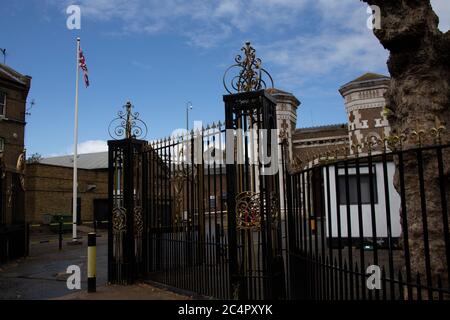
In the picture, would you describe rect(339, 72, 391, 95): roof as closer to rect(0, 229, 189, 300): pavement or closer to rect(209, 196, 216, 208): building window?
rect(209, 196, 216, 208): building window

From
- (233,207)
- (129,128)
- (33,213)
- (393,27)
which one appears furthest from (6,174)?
(33,213)

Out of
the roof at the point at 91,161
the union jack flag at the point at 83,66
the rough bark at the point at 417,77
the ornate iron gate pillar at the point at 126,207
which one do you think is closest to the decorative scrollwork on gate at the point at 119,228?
the ornate iron gate pillar at the point at 126,207

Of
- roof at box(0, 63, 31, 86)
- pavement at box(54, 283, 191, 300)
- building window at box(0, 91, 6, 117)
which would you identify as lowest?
pavement at box(54, 283, 191, 300)

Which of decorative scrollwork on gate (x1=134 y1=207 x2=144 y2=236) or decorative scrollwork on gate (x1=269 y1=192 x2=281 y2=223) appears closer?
decorative scrollwork on gate (x1=269 y1=192 x2=281 y2=223)

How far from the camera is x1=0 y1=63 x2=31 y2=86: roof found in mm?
27328

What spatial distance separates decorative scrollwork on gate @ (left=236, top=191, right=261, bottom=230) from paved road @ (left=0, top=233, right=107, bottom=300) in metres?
4.50

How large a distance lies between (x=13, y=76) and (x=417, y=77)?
27.5m

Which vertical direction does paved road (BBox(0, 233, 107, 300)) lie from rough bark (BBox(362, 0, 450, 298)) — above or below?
below

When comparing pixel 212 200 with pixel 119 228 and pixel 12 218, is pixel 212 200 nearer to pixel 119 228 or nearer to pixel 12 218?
pixel 119 228

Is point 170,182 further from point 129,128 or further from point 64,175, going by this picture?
point 64,175

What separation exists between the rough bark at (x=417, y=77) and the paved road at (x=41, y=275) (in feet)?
22.1

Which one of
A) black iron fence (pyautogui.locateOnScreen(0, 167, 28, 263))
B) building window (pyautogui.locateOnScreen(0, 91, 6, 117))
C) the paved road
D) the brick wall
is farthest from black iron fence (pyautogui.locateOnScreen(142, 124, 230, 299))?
the brick wall

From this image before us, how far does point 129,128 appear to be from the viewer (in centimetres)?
952
